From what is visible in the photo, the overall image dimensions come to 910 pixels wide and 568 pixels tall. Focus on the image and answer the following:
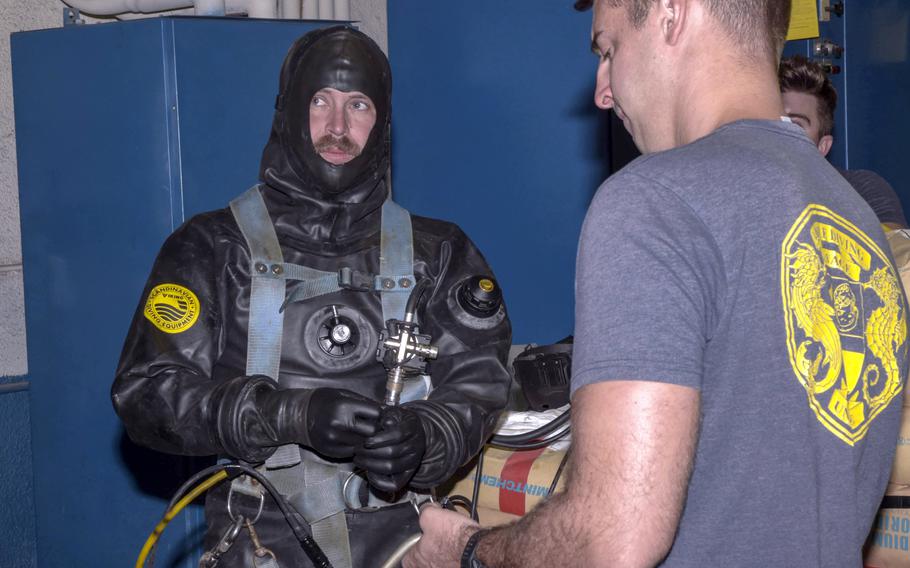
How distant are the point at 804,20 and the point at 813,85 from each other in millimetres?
735

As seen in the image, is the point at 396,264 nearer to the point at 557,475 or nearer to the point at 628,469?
the point at 557,475

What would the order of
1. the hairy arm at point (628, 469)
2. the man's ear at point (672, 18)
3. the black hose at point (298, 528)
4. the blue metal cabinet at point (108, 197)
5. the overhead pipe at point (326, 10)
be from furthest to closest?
the overhead pipe at point (326, 10) < the blue metal cabinet at point (108, 197) < the black hose at point (298, 528) < the man's ear at point (672, 18) < the hairy arm at point (628, 469)

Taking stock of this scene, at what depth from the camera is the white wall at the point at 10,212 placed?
2.97 m

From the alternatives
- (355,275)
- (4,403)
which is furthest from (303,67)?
(4,403)

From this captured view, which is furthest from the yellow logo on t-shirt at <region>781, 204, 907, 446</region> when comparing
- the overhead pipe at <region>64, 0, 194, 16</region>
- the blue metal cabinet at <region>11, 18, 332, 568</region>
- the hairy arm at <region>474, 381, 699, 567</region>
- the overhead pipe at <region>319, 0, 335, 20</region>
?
the overhead pipe at <region>319, 0, 335, 20</region>

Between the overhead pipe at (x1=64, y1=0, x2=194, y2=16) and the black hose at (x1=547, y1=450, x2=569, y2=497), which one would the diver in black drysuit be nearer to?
the black hose at (x1=547, y1=450, x2=569, y2=497)

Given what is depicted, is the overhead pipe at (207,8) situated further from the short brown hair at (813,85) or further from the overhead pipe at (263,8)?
the short brown hair at (813,85)

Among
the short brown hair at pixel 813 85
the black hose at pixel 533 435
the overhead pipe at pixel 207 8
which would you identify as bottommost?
the black hose at pixel 533 435

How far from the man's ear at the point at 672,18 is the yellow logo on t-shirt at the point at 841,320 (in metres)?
0.27

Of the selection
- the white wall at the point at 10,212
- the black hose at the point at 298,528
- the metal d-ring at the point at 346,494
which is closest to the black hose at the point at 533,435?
the metal d-ring at the point at 346,494

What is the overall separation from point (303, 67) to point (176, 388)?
2.47 feet

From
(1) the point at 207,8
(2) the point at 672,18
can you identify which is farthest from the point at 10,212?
(2) the point at 672,18

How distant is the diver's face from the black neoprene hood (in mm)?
13

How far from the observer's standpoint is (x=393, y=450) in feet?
5.63
